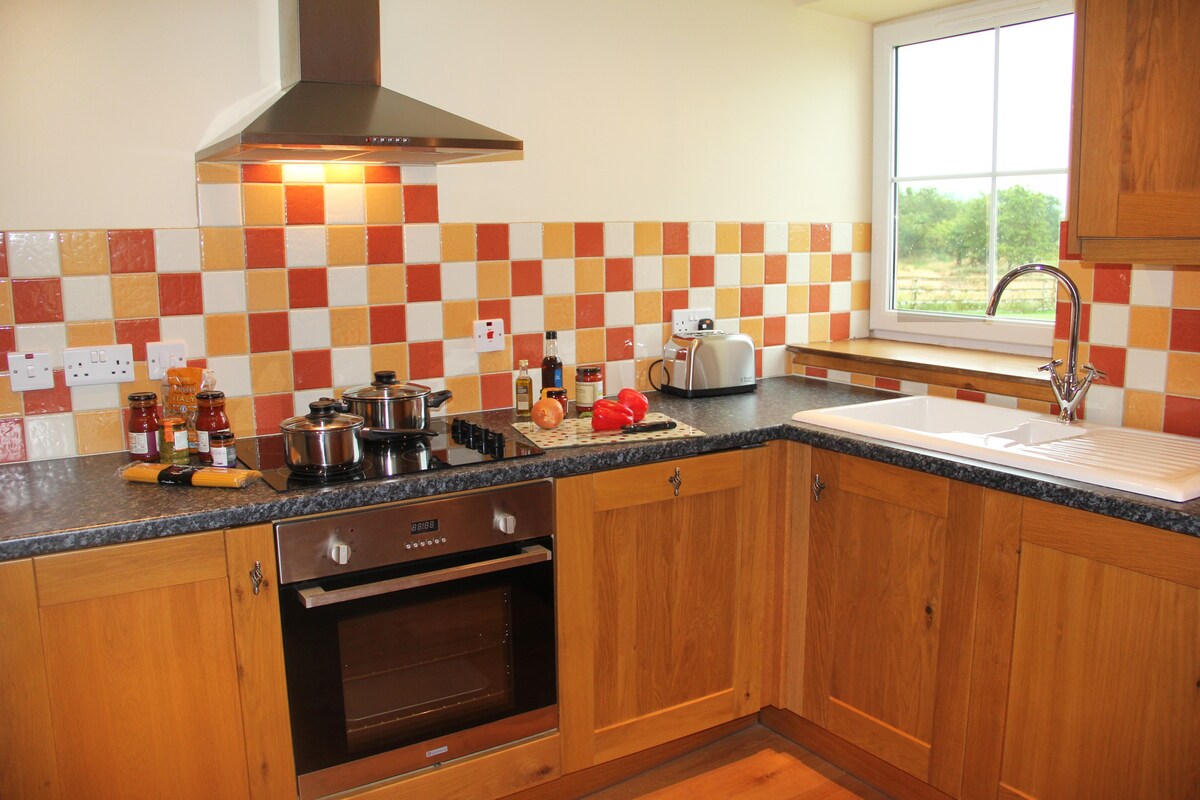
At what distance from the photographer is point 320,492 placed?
6.12 ft

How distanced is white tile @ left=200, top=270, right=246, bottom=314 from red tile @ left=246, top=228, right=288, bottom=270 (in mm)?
43

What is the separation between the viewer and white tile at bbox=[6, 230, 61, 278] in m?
2.08

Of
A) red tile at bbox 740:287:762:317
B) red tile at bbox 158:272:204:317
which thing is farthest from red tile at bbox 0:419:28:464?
red tile at bbox 740:287:762:317

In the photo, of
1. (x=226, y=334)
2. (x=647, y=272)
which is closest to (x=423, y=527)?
(x=226, y=334)

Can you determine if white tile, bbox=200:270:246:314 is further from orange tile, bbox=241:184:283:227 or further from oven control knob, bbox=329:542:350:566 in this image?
oven control knob, bbox=329:542:350:566

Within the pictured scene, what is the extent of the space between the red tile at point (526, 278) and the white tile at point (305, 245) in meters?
0.51

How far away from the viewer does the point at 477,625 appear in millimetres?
2086

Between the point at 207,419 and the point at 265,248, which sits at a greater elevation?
the point at 265,248

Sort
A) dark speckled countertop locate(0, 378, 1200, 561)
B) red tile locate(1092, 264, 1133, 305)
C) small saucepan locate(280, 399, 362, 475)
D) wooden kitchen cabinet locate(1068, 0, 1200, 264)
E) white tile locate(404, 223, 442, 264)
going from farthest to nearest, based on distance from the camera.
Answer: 1. white tile locate(404, 223, 442, 264)
2. red tile locate(1092, 264, 1133, 305)
3. small saucepan locate(280, 399, 362, 475)
4. wooden kitchen cabinet locate(1068, 0, 1200, 264)
5. dark speckled countertop locate(0, 378, 1200, 561)

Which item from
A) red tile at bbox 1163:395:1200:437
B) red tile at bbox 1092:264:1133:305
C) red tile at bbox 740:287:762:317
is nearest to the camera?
red tile at bbox 1163:395:1200:437

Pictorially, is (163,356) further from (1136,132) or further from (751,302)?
(1136,132)

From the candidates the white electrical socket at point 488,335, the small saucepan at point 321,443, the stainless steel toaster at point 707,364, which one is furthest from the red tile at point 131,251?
the stainless steel toaster at point 707,364

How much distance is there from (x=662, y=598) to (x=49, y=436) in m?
1.44

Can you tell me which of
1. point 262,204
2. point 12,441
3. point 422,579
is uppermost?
point 262,204
